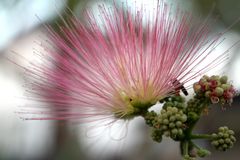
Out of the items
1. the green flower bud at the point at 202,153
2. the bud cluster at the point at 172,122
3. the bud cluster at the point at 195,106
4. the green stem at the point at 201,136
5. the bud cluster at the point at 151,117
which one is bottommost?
the green flower bud at the point at 202,153

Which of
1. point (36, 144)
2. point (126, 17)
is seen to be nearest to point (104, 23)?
point (126, 17)

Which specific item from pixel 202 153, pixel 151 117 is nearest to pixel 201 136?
pixel 202 153

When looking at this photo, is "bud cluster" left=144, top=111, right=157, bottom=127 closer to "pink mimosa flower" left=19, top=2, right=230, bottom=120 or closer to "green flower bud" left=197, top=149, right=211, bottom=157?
"pink mimosa flower" left=19, top=2, right=230, bottom=120

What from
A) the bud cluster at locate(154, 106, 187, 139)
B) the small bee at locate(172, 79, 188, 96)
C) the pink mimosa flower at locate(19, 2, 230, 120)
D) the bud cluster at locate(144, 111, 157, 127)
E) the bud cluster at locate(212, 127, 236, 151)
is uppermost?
the pink mimosa flower at locate(19, 2, 230, 120)

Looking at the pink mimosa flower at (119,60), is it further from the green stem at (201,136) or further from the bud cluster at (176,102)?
the green stem at (201,136)

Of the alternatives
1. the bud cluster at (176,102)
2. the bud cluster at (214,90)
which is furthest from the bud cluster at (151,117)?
the bud cluster at (214,90)

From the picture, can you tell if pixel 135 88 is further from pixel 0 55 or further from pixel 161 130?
pixel 0 55

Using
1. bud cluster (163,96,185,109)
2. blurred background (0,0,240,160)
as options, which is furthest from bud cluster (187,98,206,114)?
blurred background (0,0,240,160)
